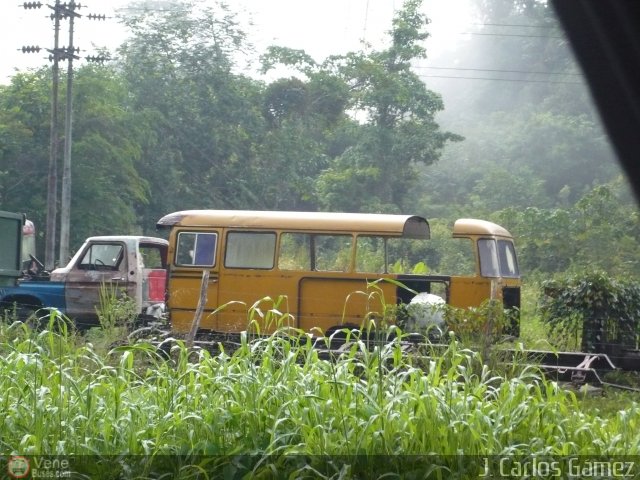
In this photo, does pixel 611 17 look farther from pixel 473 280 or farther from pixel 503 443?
pixel 473 280

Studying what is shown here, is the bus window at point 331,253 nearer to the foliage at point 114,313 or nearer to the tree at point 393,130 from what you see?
the foliage at point 114,313

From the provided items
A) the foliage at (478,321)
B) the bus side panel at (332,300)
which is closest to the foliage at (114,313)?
the bus side panel at (332,300)

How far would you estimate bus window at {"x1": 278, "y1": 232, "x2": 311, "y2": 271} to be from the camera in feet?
46.4

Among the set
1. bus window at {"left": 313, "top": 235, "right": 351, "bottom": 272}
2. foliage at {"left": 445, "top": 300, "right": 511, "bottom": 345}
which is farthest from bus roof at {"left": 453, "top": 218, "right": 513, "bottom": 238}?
foliage at {"left": 445, "top": 300, "right": 511, "bottom": 345}

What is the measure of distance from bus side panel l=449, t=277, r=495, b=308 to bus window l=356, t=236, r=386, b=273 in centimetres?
110

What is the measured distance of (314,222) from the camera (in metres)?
14.2

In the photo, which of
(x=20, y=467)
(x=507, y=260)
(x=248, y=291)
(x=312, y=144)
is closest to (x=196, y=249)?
(x=248, y=291)

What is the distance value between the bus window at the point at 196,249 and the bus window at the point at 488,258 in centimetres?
383

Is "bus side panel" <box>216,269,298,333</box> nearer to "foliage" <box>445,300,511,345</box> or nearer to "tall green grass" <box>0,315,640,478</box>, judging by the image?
"foliage" <box>445,300,511,345</box>

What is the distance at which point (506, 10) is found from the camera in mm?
58250

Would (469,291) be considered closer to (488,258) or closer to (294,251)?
(488,258)

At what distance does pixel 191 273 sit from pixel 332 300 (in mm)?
2195

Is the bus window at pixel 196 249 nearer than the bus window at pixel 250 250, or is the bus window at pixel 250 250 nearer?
the bus window at pixel 250 250

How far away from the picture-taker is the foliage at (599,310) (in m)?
12.7
